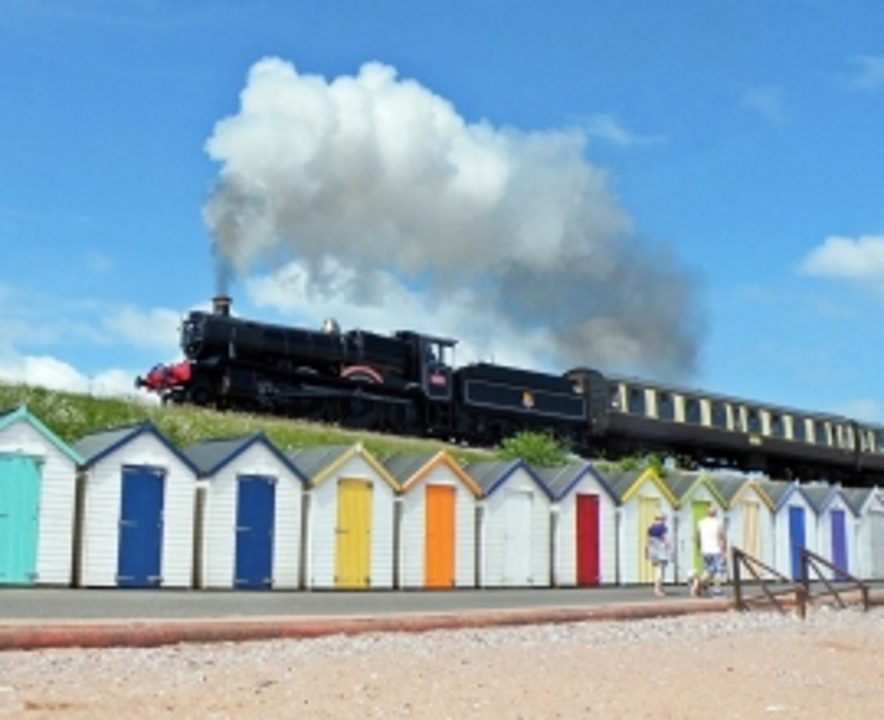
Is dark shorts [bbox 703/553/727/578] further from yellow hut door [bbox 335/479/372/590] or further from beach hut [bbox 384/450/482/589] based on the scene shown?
yellow hut door [bbox 335/479/372/590]

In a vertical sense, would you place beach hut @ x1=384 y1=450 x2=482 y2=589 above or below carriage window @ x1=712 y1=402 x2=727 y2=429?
below

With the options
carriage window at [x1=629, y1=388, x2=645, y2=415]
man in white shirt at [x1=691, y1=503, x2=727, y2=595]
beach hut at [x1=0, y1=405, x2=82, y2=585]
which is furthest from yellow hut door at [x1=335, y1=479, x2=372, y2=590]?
carriage window at [x1=629, y1=388, x2=645, y2=415]

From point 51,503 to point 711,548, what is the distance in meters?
11.8

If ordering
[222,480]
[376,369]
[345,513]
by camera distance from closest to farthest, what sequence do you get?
1. [222,480]
2. [345,513]
3. [376,369]

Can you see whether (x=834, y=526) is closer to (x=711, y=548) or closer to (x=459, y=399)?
(x=459, y=399)

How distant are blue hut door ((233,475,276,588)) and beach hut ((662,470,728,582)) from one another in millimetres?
11760

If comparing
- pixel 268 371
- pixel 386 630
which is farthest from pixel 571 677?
pixel 268 371

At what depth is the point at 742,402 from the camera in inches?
1869

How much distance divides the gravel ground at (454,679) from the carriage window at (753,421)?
3020 cm

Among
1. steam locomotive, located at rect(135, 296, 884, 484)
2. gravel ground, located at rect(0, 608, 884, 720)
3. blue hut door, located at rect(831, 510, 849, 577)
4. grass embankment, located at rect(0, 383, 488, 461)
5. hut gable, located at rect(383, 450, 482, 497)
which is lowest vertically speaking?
gravel ground, located at rect(0, 608, 884, 720)

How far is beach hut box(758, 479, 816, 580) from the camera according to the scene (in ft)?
116

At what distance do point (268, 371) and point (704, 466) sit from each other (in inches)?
769

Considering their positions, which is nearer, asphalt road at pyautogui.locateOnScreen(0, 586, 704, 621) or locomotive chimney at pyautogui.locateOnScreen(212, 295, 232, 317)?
asphalt road at pyautogui.locateOnScreen(0, 586, 704, 621)

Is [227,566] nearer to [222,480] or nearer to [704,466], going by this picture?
[222,480]
